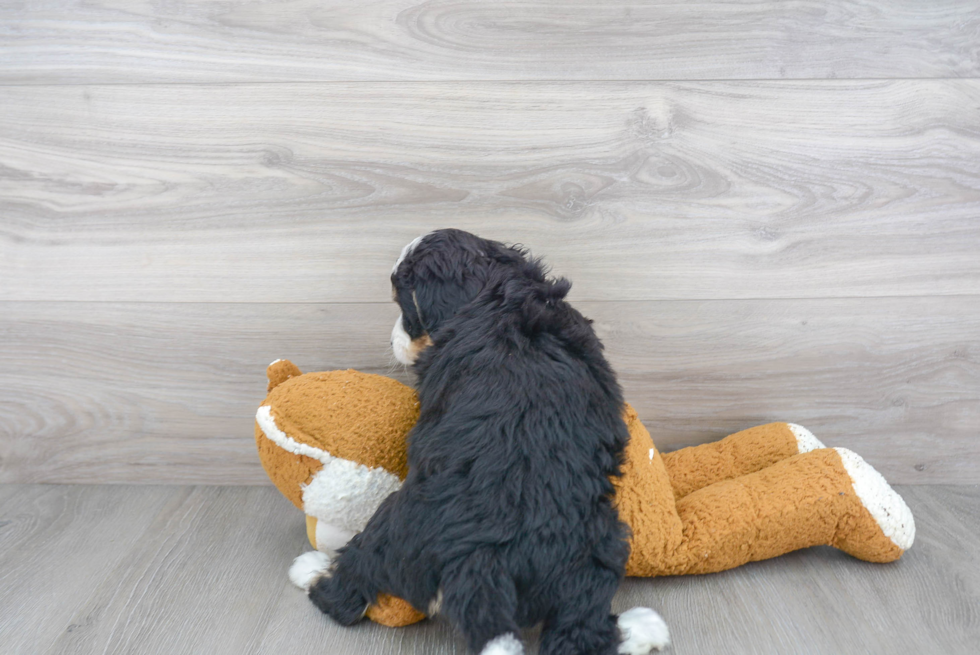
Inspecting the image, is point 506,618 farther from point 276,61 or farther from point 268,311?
point 276,61

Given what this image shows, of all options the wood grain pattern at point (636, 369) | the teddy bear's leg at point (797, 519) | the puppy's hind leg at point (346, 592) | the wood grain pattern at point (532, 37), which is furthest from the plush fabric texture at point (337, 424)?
the wood grain pattern at point (532, 37)

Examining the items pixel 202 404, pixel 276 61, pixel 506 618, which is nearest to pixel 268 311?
pixel 202 404

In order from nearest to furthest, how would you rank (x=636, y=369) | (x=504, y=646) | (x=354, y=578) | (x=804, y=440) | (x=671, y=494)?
(x=504, y=646) < (x=354, y=578) < (x=671, y=494) < (x=804, y=440) < (x=636, y=369)

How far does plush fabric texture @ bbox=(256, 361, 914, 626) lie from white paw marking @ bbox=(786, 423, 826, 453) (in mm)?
90

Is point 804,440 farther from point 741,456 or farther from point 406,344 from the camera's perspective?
point 406,344

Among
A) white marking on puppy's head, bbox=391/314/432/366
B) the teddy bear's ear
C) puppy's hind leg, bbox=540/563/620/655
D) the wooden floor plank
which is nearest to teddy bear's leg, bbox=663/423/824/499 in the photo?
puppy's hind leg, bbox=540/563/620/655

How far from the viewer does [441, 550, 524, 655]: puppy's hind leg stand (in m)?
0.66

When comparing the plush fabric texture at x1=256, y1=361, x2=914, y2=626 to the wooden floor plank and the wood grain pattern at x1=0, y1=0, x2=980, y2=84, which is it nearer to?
the wooden floor plank

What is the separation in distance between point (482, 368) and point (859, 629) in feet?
1.74

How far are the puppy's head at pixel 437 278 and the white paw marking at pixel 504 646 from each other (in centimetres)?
32

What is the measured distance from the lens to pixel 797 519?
2.83ft

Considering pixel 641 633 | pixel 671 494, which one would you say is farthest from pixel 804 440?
pixel 641 633

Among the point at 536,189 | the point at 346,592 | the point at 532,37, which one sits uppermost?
the point at 532,37

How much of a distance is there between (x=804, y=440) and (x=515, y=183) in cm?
58
